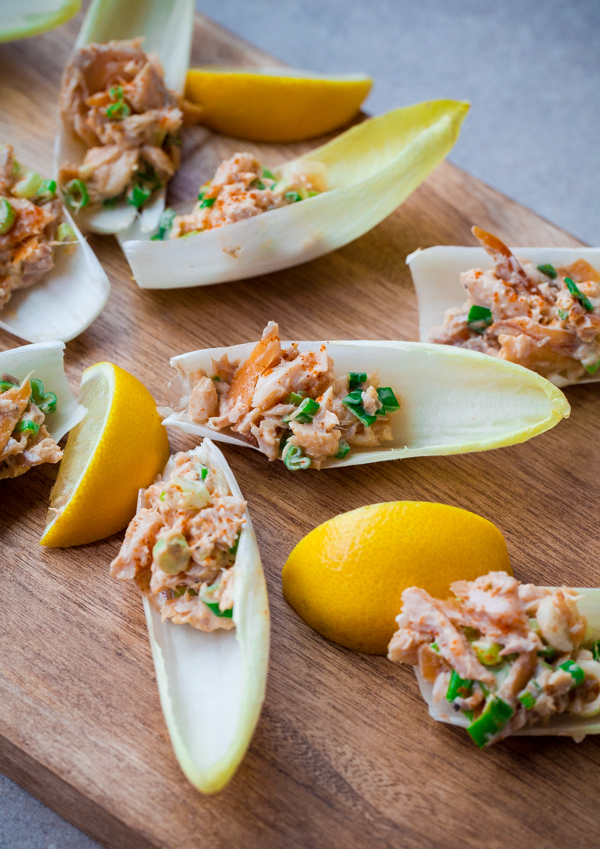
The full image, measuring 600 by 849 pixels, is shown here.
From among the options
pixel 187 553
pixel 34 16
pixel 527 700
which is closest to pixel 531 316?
pixel 527 700

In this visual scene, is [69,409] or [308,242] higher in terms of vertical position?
[308,242]

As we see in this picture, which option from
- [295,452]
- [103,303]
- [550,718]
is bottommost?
[550,718]

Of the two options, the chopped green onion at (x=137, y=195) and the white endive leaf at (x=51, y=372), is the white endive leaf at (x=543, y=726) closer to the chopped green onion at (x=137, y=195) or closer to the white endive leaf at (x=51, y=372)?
the white endive leaf at (x=51, y=372)

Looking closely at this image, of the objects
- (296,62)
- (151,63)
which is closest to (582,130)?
(296,62)

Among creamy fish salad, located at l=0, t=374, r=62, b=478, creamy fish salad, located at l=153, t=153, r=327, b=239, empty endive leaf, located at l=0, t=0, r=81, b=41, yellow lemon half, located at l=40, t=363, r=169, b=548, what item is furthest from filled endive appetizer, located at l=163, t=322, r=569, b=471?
empty endive leaf, located at l=0, t=0, r=81, b=41

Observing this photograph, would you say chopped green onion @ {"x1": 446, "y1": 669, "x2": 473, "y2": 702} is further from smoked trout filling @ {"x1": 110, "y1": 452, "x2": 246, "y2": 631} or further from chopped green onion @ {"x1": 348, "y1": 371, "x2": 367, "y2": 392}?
chopped green onion @ {"x1": 348, "y1": 371, "x2": 367, "y2": 392}

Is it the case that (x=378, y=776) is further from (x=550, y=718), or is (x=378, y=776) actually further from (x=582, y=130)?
(x=582, y=130)
